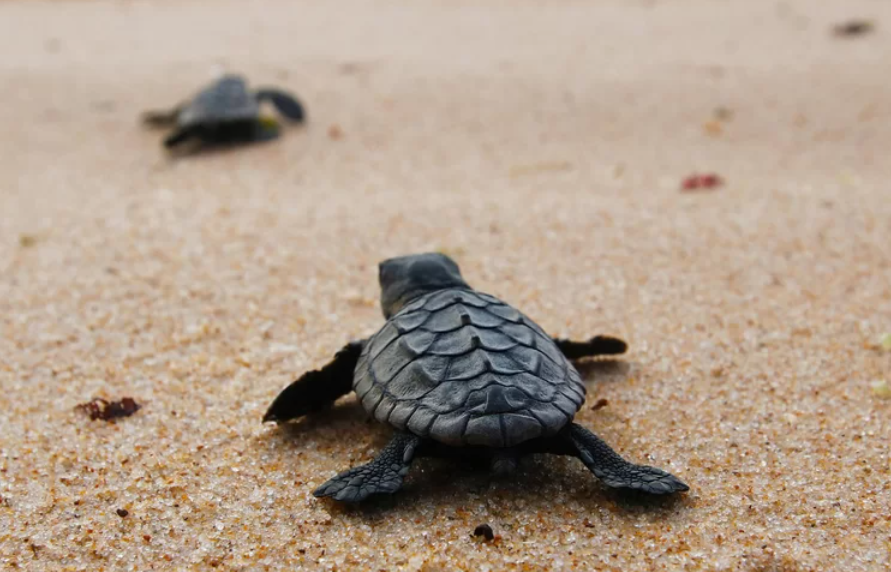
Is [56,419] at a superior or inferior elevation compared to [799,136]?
inferior

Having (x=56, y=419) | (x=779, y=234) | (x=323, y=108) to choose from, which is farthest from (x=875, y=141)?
(x=56, y=419)

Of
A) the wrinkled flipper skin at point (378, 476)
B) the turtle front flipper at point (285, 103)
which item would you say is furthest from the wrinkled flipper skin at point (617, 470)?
the turtle front flipper at point (285, 103)

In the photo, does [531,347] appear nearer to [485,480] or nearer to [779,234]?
[485,480]

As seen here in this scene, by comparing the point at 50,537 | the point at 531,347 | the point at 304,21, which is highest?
the point at 304,21

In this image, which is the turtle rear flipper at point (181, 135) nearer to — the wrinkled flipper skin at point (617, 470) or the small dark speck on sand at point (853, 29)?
the wrinkled flipper skin at point (617, 470)

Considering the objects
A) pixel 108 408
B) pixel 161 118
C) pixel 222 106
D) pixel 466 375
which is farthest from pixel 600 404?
pixel 161 118

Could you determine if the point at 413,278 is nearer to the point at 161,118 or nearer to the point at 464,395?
the point at 464,395

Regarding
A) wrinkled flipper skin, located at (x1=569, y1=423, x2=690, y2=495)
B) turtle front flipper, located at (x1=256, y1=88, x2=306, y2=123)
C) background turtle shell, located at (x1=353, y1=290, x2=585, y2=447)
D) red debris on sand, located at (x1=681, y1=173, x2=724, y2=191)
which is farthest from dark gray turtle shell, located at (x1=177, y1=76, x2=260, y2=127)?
wrinkled flipper skin, located at (x1=569, y1=423, x2=690, y2=495)
